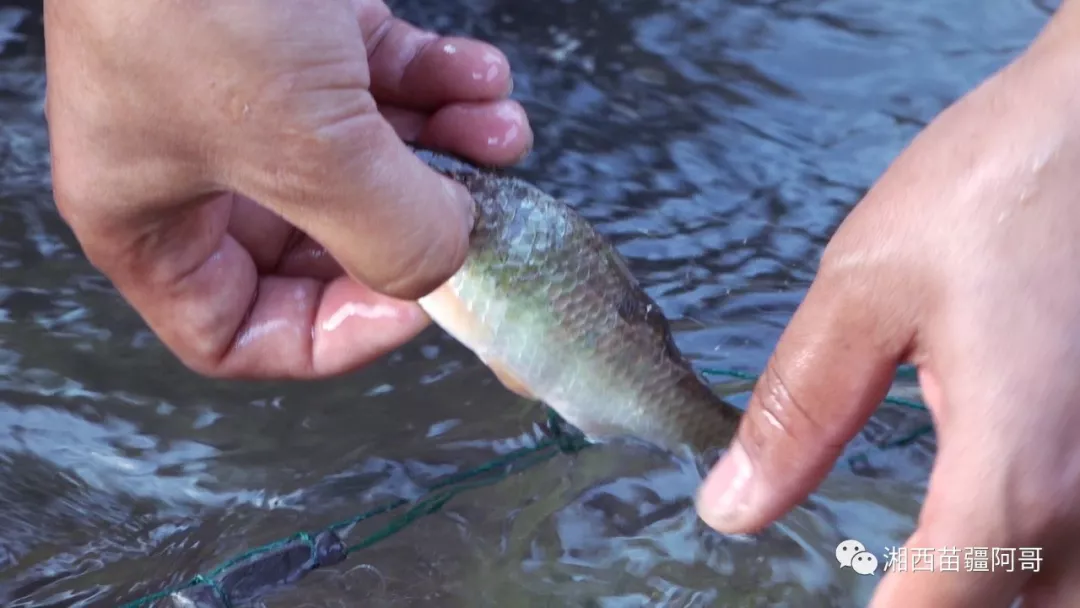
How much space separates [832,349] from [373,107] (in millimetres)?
706

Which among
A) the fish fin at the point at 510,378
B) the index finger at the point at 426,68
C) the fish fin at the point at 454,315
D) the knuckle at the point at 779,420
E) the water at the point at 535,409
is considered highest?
the index finger at the point at 426,68

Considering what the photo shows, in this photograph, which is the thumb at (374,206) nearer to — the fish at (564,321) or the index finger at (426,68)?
the fish at (564,321)

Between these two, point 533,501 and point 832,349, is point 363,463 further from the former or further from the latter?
point 832,349

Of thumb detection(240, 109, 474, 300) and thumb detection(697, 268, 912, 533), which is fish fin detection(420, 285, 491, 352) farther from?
thumb detection(697, 268, 912, 533)

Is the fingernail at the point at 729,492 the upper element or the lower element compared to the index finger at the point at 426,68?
lower

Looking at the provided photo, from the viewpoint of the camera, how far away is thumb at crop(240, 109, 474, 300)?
144 cm

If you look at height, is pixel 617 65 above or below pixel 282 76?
below

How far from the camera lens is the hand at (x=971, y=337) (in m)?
1.22

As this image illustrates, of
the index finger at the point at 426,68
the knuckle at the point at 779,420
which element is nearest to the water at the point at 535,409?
the knuckle at the point at 779,420

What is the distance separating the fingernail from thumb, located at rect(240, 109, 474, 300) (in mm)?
516

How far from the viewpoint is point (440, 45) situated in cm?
223

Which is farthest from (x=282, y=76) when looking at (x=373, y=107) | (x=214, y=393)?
(x=214, y=393)

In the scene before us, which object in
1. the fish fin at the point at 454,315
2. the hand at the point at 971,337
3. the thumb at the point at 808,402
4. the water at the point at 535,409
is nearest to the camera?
the hand at the point at 971,337

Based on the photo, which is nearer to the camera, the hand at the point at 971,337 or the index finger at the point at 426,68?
the hand at the point at 971,337
